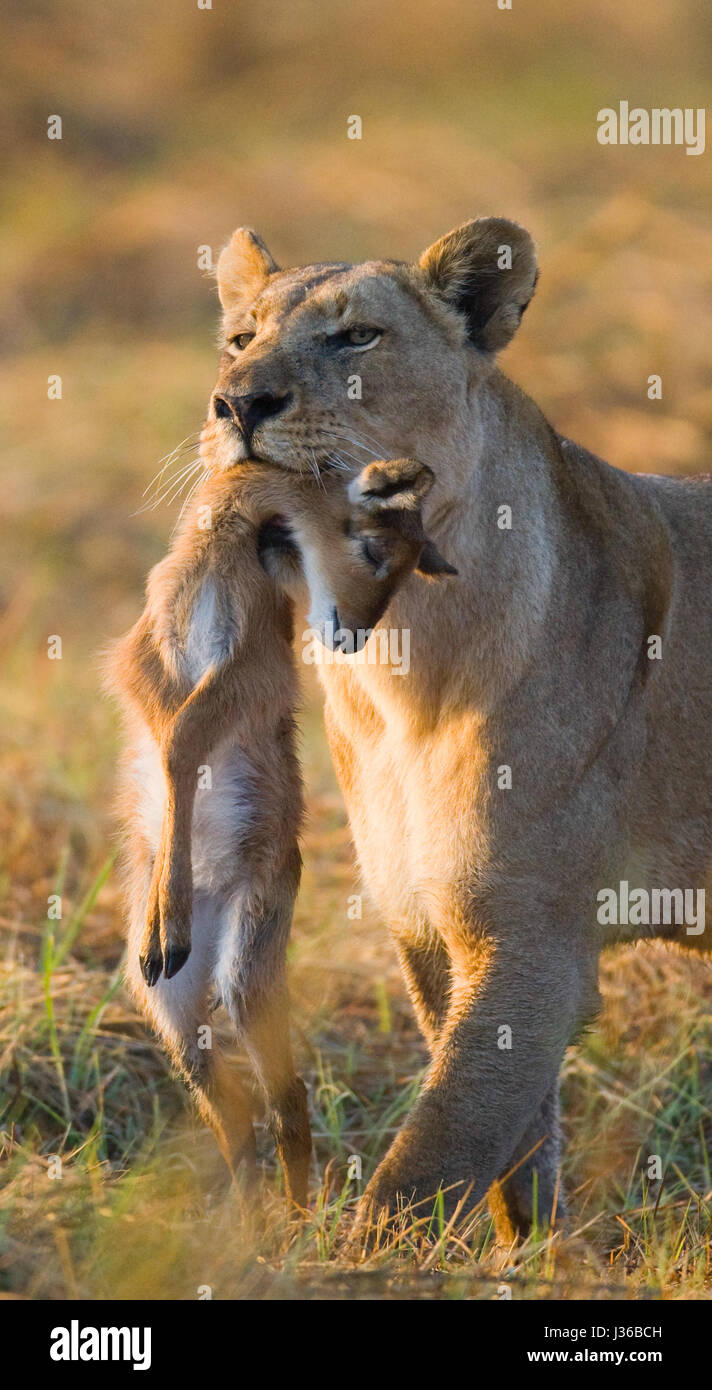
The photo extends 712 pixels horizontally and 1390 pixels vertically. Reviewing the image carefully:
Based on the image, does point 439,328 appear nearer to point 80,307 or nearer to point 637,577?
point 637,577

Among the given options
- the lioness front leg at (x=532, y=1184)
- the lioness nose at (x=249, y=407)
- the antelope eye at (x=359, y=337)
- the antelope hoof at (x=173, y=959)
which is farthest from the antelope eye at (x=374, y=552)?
the lioness front leg at (x=532, y=1184)

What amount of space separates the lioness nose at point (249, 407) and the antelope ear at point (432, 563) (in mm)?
452

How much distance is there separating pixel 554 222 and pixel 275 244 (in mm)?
2479

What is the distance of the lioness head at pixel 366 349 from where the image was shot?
12.5 ft

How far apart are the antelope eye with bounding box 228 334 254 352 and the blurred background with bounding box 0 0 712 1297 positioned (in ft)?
3.40

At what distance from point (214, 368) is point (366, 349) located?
955cm

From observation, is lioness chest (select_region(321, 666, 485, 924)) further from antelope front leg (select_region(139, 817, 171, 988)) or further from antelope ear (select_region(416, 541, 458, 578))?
antelope front leg (select_region(139, 817, 171, 988))

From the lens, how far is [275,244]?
1532cm

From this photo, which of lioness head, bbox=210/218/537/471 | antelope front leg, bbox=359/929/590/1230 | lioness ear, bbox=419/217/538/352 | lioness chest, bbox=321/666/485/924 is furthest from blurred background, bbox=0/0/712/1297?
lioness ear, bbox=419/217/538/352

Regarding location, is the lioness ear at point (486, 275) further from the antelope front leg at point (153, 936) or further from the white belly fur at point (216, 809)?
the antelope front leg at point (153, 936)

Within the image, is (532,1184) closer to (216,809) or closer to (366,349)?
(216,809)

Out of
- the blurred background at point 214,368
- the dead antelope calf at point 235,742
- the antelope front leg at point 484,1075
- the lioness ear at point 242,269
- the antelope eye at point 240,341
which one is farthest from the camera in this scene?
the blurred background at point 214,368

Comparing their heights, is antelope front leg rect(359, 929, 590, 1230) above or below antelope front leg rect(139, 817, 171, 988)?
below

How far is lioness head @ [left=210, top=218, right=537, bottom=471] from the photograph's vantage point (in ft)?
12.5
